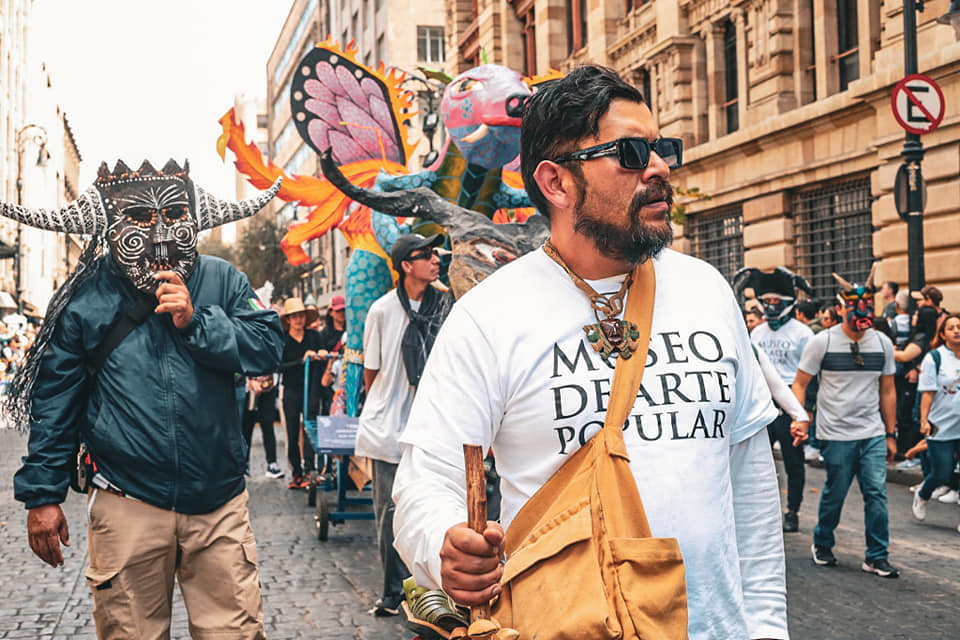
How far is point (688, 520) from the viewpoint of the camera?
2.12 m

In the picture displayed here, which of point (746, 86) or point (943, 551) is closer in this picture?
→ point (943, 551)

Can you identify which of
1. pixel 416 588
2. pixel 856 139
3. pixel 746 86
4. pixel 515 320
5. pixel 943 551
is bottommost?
pixel 943 551

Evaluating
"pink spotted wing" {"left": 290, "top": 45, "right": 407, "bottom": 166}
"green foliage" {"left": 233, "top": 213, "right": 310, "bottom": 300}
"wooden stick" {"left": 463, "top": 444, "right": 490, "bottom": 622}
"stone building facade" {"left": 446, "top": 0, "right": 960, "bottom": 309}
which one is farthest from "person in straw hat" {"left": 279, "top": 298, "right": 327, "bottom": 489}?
"green foliage" {"left": 233, "top": 213, "right": 310, "bottom": 300}

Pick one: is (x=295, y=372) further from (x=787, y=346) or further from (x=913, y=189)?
(x=913, y=189)

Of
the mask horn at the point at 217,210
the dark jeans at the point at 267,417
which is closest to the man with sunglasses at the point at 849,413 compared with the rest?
the mask horn at the point at 217,210

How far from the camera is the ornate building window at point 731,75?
71.8 feet

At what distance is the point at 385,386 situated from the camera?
618 centimetres

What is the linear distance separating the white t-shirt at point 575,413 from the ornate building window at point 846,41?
57.5 feet

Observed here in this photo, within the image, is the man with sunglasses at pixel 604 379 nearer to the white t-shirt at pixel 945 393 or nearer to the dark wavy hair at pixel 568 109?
the dark wavy hair at pixel 568 109

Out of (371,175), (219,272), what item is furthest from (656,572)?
(371,175)

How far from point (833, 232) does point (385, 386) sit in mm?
14257

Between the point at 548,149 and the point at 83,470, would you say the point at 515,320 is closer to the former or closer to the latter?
the point at 548,149

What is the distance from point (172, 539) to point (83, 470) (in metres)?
0.39

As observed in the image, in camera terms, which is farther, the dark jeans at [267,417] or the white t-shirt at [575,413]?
the dark jeans at [267,417]
